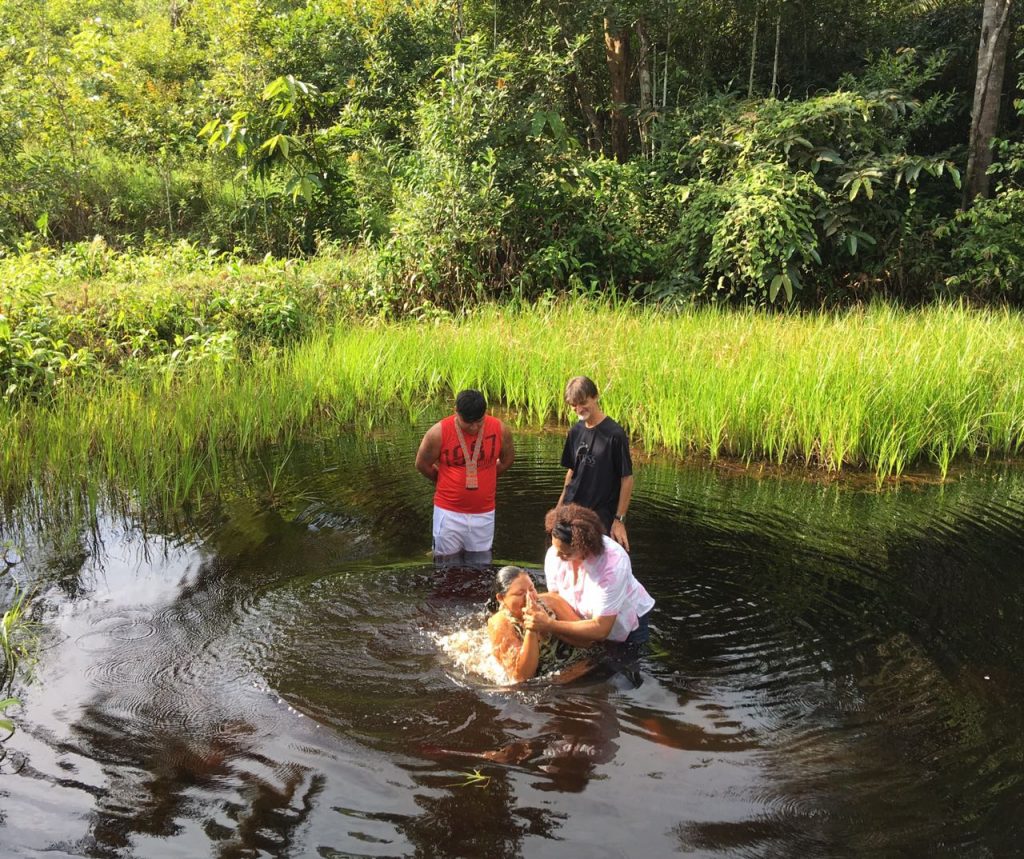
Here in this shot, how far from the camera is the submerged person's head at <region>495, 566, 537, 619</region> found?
3969 millimetres

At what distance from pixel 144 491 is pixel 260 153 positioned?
25.2 ft

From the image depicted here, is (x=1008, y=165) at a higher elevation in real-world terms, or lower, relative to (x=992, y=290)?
higher

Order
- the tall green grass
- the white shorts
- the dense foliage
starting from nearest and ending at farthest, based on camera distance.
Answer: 1. the white shorts
2. the tall green grass
3. the dense foliage

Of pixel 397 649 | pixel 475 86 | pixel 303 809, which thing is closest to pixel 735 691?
pixel 397 649

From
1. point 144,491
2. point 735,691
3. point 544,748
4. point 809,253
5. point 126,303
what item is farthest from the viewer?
point 809,253

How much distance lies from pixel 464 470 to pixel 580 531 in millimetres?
1401

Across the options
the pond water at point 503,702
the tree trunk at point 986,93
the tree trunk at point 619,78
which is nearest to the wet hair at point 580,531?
the pond water at point 503,702

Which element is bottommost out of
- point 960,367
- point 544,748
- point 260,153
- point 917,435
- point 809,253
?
point 544,748

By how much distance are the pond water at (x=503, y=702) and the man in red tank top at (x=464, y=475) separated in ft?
0.62

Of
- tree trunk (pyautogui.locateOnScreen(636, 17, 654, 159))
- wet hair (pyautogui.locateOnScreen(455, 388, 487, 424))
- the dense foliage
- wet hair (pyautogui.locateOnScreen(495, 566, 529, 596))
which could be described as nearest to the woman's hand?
wet hair (pyautogui.locateOnScreen(495, 566, 529, 596))

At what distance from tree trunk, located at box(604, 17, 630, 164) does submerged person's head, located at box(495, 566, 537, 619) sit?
37.7ft

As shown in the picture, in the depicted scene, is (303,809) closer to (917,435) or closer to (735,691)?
(735,691)

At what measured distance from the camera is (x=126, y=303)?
30.3 feet

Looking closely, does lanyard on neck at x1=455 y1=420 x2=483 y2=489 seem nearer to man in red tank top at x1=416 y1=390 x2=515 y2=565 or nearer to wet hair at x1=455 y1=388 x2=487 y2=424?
man in red tank top at x1=416 y1=390 x2=515 y2=565
